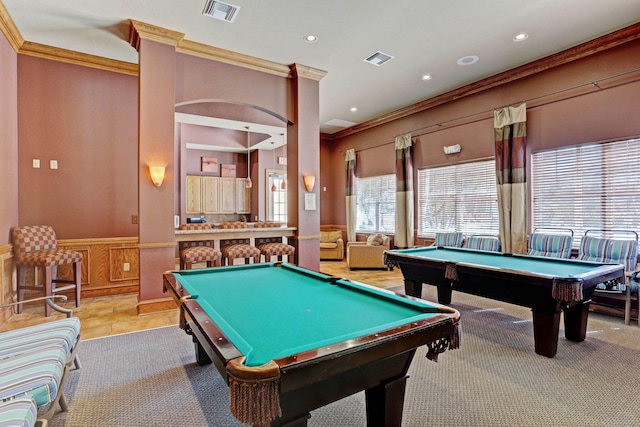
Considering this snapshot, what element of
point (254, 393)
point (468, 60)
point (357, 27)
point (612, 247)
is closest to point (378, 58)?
point (357, 27)

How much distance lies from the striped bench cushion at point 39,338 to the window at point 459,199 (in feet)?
18.7

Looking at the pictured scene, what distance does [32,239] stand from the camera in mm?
4078

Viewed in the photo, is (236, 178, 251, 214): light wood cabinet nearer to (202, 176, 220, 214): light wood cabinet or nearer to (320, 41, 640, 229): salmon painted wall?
(202, 176, 220, 214): light wood cabinet

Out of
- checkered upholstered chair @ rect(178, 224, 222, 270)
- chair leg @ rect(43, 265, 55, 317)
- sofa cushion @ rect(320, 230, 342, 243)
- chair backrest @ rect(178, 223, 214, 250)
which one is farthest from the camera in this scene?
sofa cushion @ rect(320, 230, 342, 243)

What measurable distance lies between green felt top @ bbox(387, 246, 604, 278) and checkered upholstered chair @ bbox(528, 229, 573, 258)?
35.5 inches

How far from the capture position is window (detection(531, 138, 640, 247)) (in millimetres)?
4043

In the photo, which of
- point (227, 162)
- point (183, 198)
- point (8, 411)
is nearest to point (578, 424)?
point (8, 411)

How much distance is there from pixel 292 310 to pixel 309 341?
448 mm

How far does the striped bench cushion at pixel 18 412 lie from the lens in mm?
1245

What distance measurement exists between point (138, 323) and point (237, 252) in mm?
1429

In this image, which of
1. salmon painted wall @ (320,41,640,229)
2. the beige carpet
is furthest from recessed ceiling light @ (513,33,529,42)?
the beige carpet

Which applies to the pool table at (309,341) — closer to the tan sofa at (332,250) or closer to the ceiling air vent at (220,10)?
the ceiling air vent at (220,10)

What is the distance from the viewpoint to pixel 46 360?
1766 mm

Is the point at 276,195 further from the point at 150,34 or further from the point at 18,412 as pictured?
the point at 18,412
